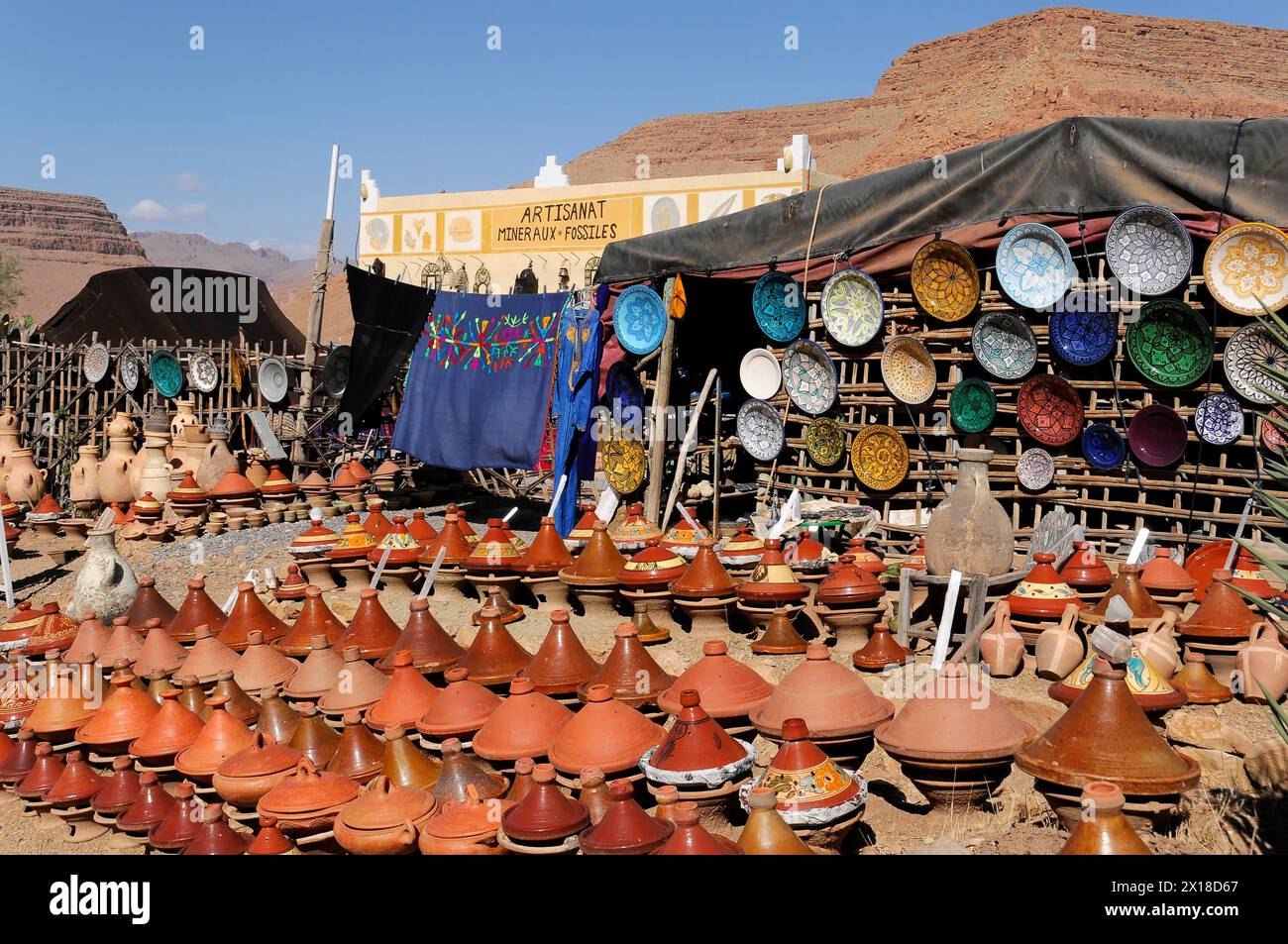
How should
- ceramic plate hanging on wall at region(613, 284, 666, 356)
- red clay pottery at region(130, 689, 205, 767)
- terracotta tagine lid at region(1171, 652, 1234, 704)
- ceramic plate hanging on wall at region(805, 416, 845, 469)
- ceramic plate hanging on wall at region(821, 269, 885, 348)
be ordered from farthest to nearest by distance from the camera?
ceramic plate hanging on wall at region(613, 284, 666, 356)
ceramic plate hanging on wall at region(805, 416, 845, 469)
ceramic plate hanging on wall at region(821, 269, 885, 348)
red clay pottery at region(130, 689, 205, 767)
terracotta tagine lid at region(1171, 652, 1234, 704)

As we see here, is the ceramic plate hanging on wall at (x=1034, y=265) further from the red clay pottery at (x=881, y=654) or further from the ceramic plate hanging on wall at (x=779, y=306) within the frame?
the red clay pottery at (x=881, y=654)

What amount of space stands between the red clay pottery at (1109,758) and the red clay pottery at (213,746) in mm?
3219

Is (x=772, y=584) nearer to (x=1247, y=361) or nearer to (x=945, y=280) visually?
(x=945, y=280)

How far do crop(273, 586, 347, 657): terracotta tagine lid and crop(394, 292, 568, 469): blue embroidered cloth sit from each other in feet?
9.75

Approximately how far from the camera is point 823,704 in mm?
3807

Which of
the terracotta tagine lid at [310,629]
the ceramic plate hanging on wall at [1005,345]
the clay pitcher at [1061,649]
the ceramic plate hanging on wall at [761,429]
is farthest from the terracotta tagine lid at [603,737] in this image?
the ceramic plate hanging on wall at [761,429]

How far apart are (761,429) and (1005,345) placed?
1980mm

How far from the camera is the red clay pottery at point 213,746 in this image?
464 centimetres

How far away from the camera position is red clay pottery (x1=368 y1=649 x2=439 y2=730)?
14.9 ft

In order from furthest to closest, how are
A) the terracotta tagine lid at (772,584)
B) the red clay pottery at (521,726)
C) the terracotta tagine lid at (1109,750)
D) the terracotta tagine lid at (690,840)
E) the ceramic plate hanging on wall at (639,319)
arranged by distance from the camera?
the ceramic plate hanging on wall at (639,319)
the terracotta tagine lid at (772,584)
the red clay pottery at (521,726)
the terracotta tagine lid at (1109,750)
the terracotta tagine lid at (690,840)

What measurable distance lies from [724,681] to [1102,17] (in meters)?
68.6

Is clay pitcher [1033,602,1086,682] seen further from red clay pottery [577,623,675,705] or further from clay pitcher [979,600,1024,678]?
red clay pottery [577,623,675,705]

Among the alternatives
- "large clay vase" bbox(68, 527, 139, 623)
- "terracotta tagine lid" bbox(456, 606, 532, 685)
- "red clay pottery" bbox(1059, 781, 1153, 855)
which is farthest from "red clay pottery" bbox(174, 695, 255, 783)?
"red clay pottery" bbox(1059, 781, 1153, 855)

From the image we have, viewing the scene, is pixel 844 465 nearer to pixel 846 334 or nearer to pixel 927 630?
pixel 846 334
